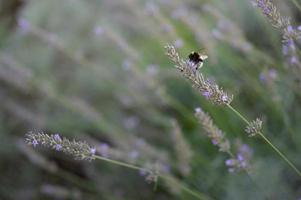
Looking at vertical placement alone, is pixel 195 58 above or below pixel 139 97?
below

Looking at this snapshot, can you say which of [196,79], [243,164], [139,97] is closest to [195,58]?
[196,79]

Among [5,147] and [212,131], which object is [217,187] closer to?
[212,131]

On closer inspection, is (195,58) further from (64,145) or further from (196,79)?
(64,145)

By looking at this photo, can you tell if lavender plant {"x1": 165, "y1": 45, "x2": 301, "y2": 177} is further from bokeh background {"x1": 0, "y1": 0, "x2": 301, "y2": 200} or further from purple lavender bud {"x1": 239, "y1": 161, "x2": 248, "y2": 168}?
bokeh background {"x1": 0, "y1": 0, "x2": 301, "y2": 200}

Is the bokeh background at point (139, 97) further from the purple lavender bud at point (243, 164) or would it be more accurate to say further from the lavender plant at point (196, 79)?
the lavender plant at point (196, 79)

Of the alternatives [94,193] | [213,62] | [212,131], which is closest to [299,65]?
[212,131]

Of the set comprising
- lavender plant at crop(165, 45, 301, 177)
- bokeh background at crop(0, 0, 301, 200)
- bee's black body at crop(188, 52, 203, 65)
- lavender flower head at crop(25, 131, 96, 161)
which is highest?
bokeh background at crop(0, 0, 301, 200)

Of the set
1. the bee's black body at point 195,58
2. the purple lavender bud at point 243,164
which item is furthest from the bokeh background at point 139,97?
the bee's black body at point 195,58

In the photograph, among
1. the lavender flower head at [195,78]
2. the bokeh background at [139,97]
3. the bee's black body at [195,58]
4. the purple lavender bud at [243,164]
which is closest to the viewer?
the lavender flower head at [195,78]

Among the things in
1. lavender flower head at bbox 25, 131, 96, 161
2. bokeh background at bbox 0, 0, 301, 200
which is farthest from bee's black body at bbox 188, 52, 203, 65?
bokeh background at bbox 0, 0, 301, 200
